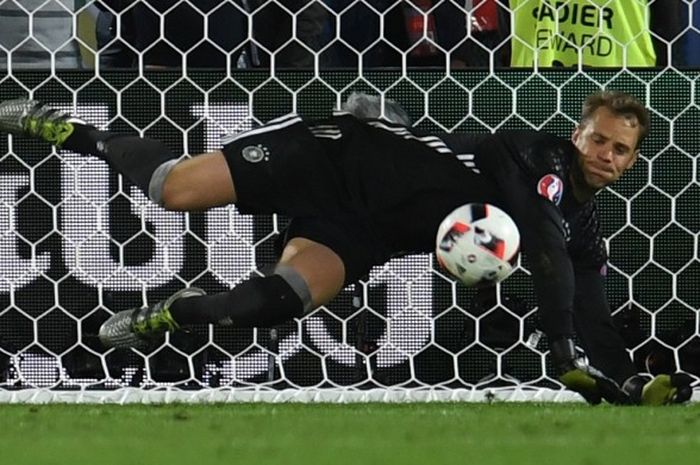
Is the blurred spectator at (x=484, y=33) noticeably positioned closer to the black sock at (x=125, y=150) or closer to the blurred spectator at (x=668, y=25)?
the blurred spectator at (x=668, y=25)

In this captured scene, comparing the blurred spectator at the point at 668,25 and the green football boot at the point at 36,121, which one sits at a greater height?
the blurred spectator at the point at 668,25

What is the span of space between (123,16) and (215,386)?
1.38m

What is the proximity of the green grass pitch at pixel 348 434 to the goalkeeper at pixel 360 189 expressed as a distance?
27cm

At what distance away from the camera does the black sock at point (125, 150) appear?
5.77m

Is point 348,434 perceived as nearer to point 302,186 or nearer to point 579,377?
point 579,377

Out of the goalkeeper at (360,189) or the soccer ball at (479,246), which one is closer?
the soccer ball at (479,246)

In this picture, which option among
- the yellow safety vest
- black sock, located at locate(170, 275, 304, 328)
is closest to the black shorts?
black sock, located at locate(170, 275, 304, 328)

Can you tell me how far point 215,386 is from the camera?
6.62 meters

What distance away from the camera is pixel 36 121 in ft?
19.4

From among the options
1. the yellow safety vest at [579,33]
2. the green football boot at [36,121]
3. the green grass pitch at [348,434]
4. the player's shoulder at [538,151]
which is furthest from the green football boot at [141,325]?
the yellow safety vest at [579,33]

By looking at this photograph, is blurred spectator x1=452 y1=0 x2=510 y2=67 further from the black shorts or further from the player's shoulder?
the black shorts

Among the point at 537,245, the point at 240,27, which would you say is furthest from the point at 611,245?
the point at 240,27

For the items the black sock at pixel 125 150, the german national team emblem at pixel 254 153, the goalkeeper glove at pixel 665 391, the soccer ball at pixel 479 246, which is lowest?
the goalkeeper glove at pixel 665 391

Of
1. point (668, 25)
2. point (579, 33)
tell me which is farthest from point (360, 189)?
point (668, 25)
